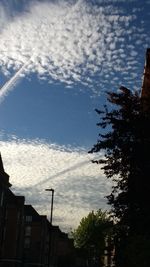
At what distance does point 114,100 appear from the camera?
28.0 metres

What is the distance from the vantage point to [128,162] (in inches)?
1027

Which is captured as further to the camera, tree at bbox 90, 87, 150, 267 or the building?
the building

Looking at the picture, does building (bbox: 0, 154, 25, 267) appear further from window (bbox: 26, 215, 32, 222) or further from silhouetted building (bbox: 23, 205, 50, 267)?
window (bbox: 26, 215, 32, 222)

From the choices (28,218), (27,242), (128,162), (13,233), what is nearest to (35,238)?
(27,242)

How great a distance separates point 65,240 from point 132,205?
410ft

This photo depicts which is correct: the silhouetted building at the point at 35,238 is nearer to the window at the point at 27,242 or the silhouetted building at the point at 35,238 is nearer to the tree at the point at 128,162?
the window at the point at 27,242

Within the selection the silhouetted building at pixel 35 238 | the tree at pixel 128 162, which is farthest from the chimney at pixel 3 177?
the silhouetted building at pixel 35 238

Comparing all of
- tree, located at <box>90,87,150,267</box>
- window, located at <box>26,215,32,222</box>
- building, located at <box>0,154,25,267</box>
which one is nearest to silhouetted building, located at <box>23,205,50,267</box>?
window, located at <box>26,215,32,222</box>

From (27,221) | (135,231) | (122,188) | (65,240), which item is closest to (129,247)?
(135,231)

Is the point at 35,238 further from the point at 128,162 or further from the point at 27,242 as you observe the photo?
the point at 128,162

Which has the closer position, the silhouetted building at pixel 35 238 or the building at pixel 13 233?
the building at pixel 13 233

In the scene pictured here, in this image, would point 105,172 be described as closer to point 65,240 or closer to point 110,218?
point 110,218

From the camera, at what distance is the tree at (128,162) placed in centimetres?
2431

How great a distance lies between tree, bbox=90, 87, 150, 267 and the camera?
79.8 feet
